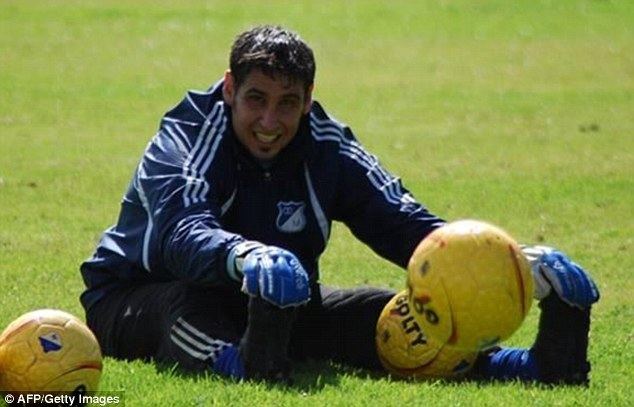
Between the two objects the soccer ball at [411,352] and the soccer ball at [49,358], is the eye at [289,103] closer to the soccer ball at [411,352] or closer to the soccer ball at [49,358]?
the soccer ball at [411,352]

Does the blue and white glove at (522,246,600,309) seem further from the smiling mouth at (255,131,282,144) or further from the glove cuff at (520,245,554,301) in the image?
the smiling mouth at (255,131,282,144)

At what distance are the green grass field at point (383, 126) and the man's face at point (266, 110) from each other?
1087 mm

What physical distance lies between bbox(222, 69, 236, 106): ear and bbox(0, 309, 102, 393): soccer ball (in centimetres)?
162

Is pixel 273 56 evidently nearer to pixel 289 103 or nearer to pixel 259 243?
pixel 289 103

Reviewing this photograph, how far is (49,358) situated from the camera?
7.54m

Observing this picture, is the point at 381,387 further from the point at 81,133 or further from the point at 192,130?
the point at 81,133

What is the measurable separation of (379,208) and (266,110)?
0.90m

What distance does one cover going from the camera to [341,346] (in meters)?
9.05

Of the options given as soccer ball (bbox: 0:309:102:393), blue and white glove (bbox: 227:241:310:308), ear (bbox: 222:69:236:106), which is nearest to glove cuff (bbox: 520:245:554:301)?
blue and white glove (bbox: 227:241:310:308)

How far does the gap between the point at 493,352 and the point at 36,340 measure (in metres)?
2.29

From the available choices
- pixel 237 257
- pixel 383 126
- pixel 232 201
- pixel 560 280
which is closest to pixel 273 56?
pixel 232 201

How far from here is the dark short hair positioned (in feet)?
28.3

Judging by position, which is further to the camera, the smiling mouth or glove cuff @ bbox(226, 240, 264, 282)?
the smiling mouth

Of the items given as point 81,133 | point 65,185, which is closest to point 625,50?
point 81,133
